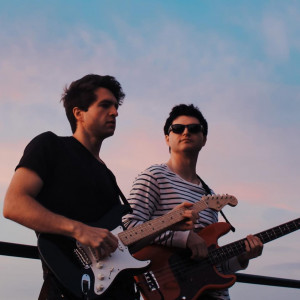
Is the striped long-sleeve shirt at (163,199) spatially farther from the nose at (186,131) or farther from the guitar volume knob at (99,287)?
the guitar volume knob at (99,287)

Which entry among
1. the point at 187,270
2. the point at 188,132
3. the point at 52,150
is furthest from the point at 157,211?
the point at 52,150

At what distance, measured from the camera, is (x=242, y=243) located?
4547mm

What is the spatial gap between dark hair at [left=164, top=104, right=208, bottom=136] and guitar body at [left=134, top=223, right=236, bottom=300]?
4.01ft

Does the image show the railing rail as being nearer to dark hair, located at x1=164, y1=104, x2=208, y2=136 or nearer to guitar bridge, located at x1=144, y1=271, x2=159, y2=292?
guitar bridge, located at x1=144, y1=271, x2=159, y2=292

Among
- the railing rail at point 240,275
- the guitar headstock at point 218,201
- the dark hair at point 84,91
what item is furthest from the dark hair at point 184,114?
the railing rail at point 240,275

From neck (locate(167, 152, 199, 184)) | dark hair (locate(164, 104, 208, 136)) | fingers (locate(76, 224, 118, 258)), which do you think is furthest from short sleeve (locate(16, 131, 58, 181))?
dark hair (locate(164, 104, 208, 136))

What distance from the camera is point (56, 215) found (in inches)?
113

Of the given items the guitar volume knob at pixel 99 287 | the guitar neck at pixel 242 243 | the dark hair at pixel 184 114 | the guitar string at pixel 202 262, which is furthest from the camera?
the dark hair at pixel 184 114

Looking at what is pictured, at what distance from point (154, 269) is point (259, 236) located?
1.29m

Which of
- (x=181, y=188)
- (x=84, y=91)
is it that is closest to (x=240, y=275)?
(x=181, y=188)

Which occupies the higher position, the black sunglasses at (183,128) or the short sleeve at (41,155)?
the black sunglasses at (183,128)

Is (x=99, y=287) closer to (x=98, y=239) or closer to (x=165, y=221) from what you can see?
(x=98, y=239)

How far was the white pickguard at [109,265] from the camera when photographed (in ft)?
9.86

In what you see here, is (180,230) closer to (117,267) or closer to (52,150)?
(117,267)
